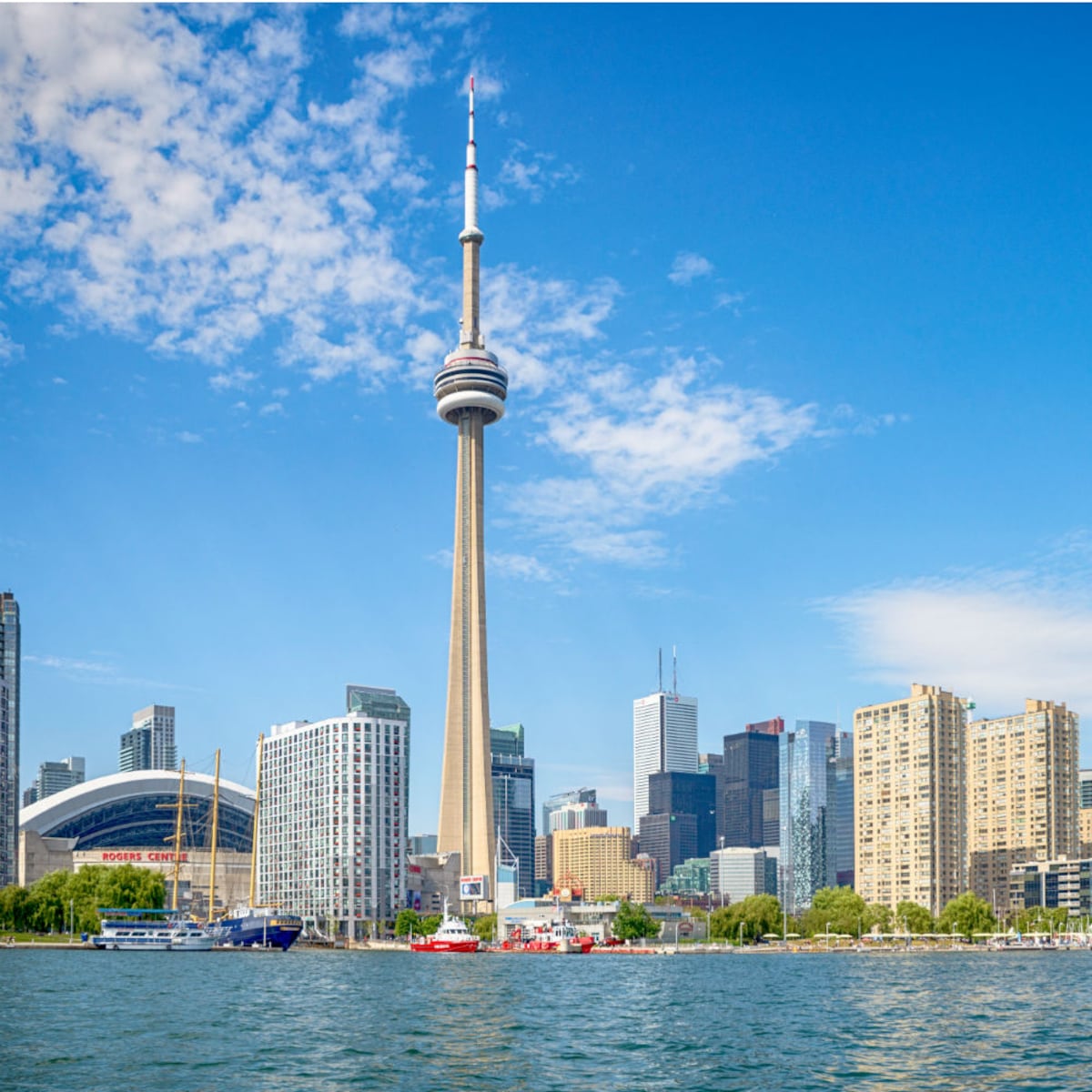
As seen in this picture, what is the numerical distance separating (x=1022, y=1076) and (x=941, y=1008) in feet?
123

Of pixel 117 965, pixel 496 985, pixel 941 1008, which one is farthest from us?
pixel 117 965

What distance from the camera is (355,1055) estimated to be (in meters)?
68.5

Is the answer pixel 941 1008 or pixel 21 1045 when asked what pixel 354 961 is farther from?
pixel 21 1045

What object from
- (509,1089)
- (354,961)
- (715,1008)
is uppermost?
(509,1089)

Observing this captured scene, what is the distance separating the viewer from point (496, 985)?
127 m

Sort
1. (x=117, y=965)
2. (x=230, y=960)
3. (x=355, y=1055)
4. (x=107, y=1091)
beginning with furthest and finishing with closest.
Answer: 1. (x=230, y=960)
2. (x=117, y=965)
3. (x=355, y=1055)
4. (x=107, y=1091)

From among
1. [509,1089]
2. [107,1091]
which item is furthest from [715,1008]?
[107,1091]

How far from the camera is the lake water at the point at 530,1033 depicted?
61000mm

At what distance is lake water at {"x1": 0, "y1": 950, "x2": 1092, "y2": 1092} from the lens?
61000 millimetres

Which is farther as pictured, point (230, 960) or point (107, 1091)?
point (230, 960)

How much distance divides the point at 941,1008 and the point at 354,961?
343 feet

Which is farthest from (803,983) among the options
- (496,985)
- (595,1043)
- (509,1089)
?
(509,1089)

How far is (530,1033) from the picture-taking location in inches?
3140

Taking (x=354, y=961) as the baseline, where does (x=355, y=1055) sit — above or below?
above
